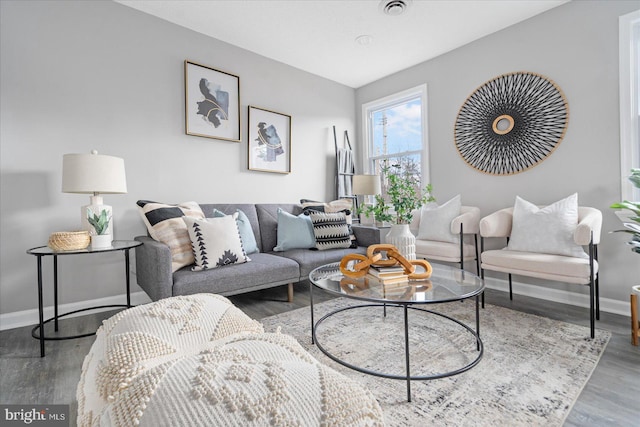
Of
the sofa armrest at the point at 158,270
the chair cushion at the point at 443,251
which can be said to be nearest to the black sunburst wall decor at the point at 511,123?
the chair cushion at the point at 443,251

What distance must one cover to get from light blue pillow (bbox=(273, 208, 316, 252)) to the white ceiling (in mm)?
1824

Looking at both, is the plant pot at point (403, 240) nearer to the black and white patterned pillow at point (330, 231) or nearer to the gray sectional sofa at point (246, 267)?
the gray sectional sofa at point (246, 267)

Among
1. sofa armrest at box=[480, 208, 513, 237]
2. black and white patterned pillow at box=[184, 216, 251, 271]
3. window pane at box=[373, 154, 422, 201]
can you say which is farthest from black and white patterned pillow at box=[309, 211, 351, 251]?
sofa armrest at box=[480, 208, 513, 237]

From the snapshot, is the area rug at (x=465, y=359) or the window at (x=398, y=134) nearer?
the area rug at (x=465, y=359)

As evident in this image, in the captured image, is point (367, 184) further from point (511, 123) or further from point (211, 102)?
point (211, 102)

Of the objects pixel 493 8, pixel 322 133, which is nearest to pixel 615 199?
pixel 493 8

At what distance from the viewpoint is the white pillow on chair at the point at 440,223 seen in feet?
9.81

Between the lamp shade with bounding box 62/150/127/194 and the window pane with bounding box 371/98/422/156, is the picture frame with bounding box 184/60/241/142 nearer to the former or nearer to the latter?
the lamp shade with bounding box 62/150/127/194

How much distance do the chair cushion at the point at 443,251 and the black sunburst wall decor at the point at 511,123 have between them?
35.4 inches

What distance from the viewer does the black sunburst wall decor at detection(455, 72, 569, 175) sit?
2740mm

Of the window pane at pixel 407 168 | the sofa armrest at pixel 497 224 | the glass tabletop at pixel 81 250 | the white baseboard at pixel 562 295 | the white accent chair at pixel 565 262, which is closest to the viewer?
the glass tabletop at pixel 81 250

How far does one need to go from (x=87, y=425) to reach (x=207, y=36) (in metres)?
3.30

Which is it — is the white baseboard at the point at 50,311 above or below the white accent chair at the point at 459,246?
below

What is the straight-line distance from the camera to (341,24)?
2.93 m
